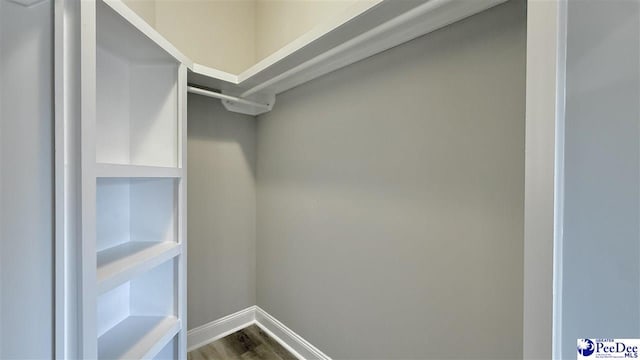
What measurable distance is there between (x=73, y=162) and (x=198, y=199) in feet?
3.71

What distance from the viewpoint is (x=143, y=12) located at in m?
1.54

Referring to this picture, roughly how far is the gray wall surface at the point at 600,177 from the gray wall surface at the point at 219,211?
189 centimetres

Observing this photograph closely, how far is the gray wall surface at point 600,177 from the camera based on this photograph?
51 cm

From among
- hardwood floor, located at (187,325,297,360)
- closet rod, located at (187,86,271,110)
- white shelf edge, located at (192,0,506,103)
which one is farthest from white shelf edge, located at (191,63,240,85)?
hardwood floor, located at (187,325,297,360)

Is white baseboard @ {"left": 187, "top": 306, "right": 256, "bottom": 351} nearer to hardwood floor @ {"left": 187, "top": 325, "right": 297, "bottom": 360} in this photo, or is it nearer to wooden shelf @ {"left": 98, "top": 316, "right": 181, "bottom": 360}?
hardwood floor @ {"left": 187, "top": 325, "right": 297, "bottom": 360}

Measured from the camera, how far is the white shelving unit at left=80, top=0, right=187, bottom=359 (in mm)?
1114

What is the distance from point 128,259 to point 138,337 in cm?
37

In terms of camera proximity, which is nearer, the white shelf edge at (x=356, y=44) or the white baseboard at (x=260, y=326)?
the white shelf edge at (x=356, y=44)

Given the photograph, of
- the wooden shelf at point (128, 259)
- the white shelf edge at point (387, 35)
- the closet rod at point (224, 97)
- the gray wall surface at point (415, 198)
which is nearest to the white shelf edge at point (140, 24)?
the closet rod at point (224, 97)

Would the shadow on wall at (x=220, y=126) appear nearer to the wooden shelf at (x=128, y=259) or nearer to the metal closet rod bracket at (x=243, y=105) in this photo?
the metal closet rod bracket at (x=243, y=105)

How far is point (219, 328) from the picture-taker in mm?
1956

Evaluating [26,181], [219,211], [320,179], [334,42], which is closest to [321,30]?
[334,42]

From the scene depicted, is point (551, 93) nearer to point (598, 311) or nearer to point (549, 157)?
point (549, 157)

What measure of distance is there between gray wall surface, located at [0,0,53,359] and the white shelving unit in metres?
0.32
